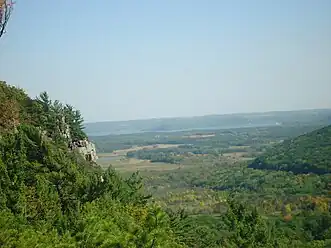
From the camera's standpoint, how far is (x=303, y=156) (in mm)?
134875

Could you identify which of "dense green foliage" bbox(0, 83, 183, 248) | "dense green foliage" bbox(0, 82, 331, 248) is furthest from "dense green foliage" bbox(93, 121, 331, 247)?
"dense green foliage" bbox(0, 83, 183, 248)

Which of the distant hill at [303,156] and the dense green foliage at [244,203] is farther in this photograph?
the distant hill at [303,156]

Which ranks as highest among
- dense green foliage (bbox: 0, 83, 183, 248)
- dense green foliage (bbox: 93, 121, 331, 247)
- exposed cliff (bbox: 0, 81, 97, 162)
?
exposed cliff (bbox: 0, 81, 97, 162)

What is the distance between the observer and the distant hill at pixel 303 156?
12493 centimetres

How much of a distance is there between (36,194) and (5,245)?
9077 millimetres

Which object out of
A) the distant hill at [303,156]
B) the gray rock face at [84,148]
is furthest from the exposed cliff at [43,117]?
the distant hill at [303,156]

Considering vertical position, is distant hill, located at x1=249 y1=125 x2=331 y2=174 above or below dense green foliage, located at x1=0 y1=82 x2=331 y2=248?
below

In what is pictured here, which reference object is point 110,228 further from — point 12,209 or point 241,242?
point 241,242

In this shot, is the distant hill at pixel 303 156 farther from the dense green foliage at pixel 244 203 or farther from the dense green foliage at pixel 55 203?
the dense green foliage at pixel 55 203

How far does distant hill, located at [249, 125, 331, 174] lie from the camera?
125 metres

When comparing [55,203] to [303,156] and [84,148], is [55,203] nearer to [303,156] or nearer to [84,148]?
[84,148]

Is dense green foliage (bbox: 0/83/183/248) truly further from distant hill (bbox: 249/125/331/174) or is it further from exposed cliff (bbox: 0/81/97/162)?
distant hill (bbox: 249/125/331/174)

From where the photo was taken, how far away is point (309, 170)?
125062mm

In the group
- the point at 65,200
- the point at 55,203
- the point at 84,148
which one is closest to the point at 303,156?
the point at 84,148
